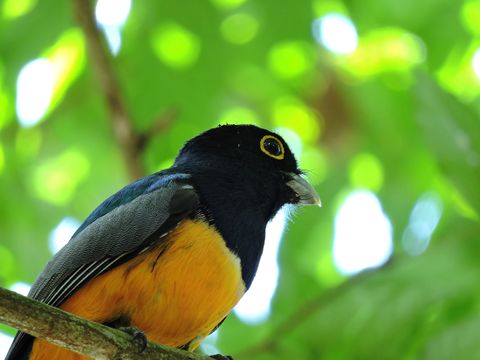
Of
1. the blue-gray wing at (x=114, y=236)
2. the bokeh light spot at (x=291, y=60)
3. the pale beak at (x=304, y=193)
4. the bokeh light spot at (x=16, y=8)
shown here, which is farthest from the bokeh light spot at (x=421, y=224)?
the bokeh light spot at (x=16, y=8)

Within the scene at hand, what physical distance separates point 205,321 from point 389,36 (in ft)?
15.0

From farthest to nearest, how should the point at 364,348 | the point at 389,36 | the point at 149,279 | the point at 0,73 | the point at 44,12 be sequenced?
1. the point at 389,36
2. the point at 0,73
3. the point at 44,12
4. the point at 364,348
5. the point at 149,279

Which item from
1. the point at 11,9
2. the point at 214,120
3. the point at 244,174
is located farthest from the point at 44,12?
the point at 244,174

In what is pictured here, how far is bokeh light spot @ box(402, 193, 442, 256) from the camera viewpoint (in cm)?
717

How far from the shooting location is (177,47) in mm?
7410

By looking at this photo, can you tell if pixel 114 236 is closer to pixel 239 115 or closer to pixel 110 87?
pixel 110 87

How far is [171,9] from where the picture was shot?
7.43 metres

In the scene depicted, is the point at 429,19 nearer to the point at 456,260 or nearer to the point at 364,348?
the point at 456,260

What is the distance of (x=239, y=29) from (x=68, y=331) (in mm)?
4014

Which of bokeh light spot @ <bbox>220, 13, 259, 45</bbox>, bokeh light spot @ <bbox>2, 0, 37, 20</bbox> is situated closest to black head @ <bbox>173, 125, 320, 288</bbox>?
bokeh light spot @ <bbox>220, 13, 259, 45</bbox>

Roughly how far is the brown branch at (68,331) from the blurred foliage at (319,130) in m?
1.96

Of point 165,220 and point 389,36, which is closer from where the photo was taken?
point 165,220

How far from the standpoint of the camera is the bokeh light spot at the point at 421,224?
7168 mm

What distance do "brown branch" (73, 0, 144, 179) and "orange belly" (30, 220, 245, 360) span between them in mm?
1854
